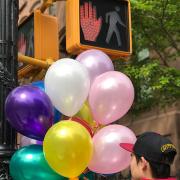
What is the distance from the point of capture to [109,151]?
3873 mm

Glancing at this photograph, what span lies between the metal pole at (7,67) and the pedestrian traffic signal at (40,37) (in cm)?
76

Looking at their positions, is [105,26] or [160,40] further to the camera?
[160,40]

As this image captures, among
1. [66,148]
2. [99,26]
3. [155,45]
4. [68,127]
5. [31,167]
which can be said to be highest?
[99,26]

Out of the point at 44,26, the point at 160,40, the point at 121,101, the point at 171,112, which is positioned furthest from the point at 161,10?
the point at 121,101

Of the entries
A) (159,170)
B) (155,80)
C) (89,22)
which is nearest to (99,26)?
(89,22)

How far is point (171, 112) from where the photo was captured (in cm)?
1233

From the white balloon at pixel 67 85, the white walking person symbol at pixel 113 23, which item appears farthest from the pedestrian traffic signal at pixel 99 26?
the white balloon at pixel 67 85

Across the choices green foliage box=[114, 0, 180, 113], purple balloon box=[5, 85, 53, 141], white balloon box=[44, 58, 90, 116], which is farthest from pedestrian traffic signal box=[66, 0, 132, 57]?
green foliage box=[114, 0, 180, 113]

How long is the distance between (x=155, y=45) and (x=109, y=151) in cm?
678

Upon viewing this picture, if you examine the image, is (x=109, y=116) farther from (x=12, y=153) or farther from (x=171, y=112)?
(x=171, y=112)

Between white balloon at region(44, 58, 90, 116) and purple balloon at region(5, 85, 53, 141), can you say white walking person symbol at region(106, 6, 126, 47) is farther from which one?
purple balloon at region(5, 85, 53, 141)

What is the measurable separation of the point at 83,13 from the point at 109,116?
1.14 metres

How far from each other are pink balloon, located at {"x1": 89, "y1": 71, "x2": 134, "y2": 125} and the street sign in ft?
3.38

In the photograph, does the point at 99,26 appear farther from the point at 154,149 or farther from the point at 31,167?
the point at 154,149
